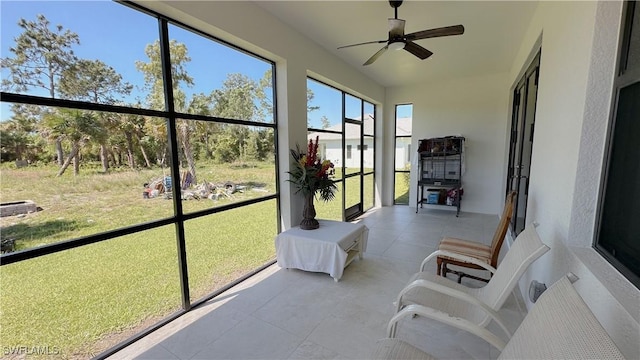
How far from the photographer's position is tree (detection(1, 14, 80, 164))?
151 centimetres

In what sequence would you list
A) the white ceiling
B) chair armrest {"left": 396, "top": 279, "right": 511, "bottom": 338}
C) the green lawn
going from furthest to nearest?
the white ceiling → the green lawn → chair armrest {"left": 396, "top": 279, "right": 511, "bottom": 338}

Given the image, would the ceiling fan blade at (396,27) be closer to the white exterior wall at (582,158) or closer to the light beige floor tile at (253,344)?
the white exterior wall at (582,158)

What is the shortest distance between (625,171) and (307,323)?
2223 millimetres

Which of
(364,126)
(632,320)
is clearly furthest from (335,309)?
(364,126)

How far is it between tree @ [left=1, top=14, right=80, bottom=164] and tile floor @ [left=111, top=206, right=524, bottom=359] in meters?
1.61

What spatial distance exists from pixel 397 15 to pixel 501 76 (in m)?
3.86

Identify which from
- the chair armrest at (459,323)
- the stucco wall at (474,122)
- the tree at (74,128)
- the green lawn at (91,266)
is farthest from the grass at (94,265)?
the stucco wall at (474,122)

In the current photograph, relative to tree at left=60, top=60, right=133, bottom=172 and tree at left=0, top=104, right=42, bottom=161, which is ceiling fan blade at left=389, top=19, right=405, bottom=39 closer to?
tree at left=60, top=60, right=133, bottom=172

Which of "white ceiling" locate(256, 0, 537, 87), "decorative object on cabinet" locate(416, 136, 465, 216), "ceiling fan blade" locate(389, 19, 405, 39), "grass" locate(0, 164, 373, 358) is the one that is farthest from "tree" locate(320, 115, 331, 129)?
"decorative object on cabinet" locate(416, 136, 465, 216)

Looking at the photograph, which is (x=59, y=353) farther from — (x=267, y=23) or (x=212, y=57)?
(x=267, y=23)

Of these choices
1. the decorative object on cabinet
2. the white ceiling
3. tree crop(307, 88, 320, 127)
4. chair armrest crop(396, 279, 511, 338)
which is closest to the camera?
chair armrest crop(396, 279, 511, 338)

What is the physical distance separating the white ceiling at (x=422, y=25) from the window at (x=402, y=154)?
179cm

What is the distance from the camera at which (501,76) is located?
5457 mm

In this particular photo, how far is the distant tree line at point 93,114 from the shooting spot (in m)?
1.55
